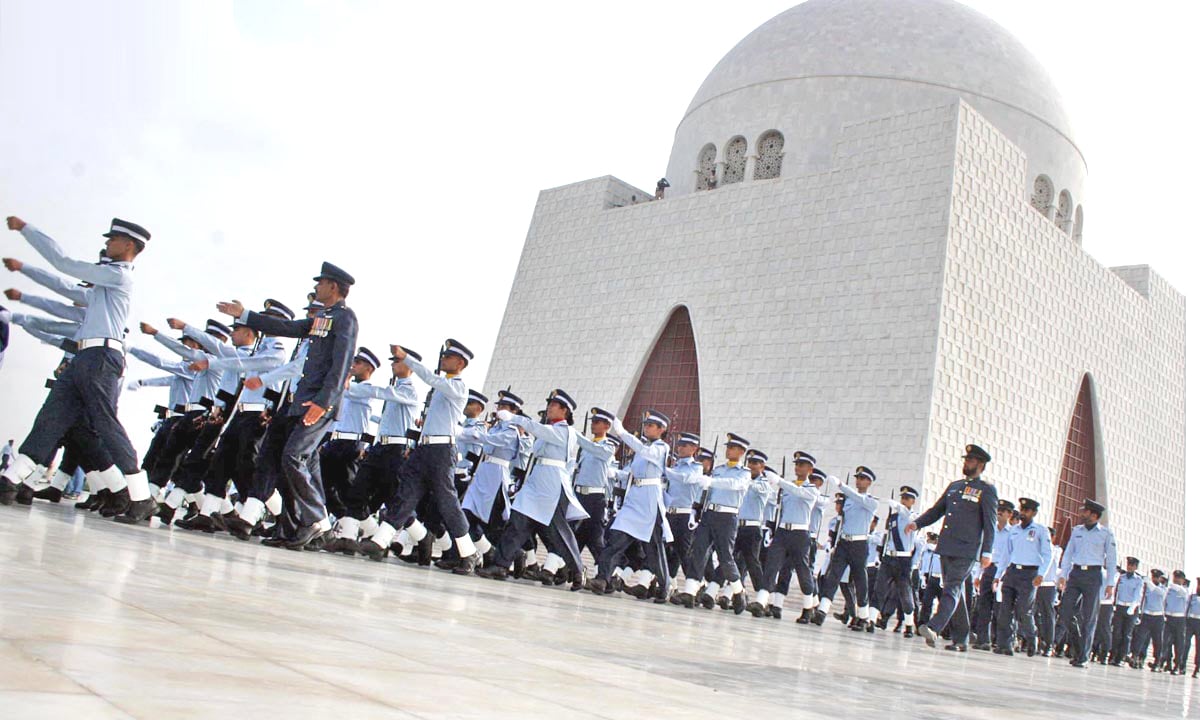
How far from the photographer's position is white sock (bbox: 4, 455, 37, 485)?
5901 millimetres

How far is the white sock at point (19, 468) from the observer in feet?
19.4

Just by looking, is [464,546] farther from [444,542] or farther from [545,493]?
[545,493]

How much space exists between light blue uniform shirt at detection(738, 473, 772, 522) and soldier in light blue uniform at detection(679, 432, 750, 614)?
734mm

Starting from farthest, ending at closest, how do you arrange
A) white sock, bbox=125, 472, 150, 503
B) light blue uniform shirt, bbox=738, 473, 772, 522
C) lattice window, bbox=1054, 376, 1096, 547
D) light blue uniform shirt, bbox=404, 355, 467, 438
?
lattice window, bbox=1054, 376, 1096, 547 < light blue uniform shirt, bbox=738, 473, 772, 522 < light blue uniform shirt, bbox=404, 355, 467, 438 < white sock, bbox=125, 472, 150, 503

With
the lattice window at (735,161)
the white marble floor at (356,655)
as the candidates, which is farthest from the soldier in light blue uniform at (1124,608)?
the lattice window at (735,161)

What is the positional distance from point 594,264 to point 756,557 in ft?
47.2

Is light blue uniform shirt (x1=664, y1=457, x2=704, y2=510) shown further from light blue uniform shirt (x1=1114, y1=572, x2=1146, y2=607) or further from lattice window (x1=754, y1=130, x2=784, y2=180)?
lattice window (x1=754, y1=130, x2=784, y2=180)

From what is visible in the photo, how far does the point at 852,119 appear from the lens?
2298 cm

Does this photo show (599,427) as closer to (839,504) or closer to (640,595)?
(640,595)

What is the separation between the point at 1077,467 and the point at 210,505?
19885 millimetres

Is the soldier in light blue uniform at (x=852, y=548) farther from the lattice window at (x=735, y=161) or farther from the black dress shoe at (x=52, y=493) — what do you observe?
the lattice window at (x=735, y=161)

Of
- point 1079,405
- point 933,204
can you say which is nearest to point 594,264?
point 933,204

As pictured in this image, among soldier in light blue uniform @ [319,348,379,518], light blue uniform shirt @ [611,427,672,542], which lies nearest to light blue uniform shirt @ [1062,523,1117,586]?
light blue uniform shirt @ [611,427,672,542]

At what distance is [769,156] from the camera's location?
23562mm
